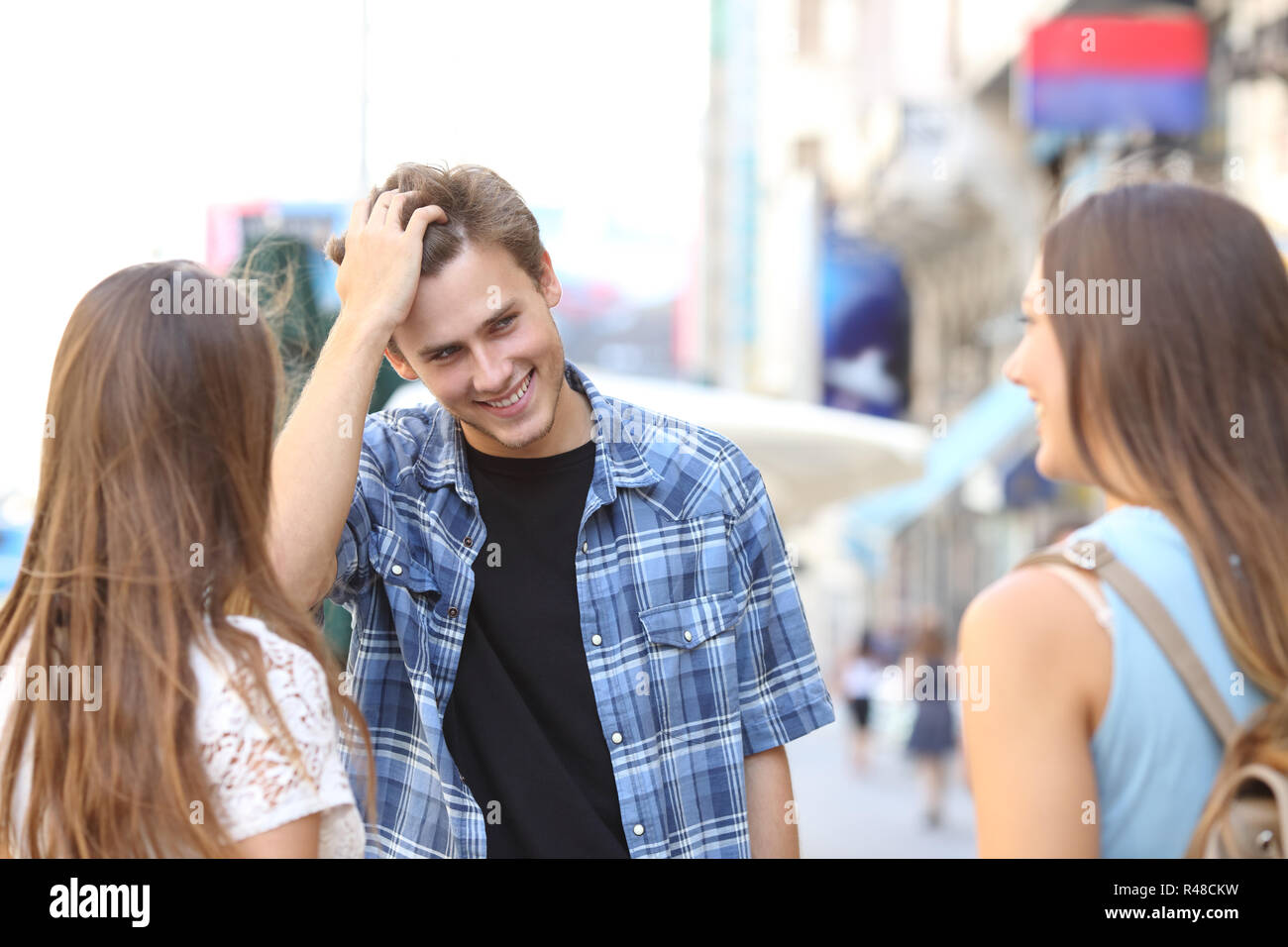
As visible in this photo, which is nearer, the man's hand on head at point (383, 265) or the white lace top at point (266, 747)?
the white lace top at point (266, 747)

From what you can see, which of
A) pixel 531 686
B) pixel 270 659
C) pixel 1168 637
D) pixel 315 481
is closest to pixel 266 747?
pixel 270 659

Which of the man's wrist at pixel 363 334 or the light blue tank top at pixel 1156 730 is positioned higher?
the man's wrist at pixel 363 334

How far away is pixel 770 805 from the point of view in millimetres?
2570

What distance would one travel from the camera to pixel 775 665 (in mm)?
2635

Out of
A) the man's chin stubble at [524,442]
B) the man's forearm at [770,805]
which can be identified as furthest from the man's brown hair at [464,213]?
the man's forearm at [770,805]

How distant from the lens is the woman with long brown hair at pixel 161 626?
169 cm

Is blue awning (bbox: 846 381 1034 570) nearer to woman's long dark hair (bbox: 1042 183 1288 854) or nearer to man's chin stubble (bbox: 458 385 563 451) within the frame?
man's chin stubble (bbox: 458 385 563 451)

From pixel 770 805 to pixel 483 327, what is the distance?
1.02 metres

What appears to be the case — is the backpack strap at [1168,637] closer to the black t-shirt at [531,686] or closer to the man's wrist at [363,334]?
the black t-shirt at [531,686]

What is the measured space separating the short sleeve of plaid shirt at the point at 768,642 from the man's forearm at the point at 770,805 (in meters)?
0.03

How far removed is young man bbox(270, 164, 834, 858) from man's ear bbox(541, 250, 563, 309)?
0.10 feet

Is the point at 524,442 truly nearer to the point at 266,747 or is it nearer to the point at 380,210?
the point at 380,210

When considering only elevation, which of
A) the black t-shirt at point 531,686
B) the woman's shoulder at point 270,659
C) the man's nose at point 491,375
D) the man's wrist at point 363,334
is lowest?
the black t-shirt at point 531,686
